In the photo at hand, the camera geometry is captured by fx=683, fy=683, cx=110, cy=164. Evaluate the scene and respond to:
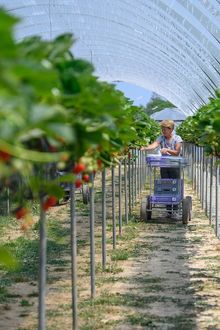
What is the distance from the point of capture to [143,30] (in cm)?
2005

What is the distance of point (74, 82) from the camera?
→ 2771 millimetres

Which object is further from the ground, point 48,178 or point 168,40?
point 168,40

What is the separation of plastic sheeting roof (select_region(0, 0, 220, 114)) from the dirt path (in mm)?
5816

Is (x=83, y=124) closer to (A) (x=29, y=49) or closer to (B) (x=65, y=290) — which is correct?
(A) (x=29, y=49)

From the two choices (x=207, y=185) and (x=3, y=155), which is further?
(x=207, y=185)

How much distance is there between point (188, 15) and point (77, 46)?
5.52 m

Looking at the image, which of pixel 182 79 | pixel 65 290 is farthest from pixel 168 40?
pixel 65 290

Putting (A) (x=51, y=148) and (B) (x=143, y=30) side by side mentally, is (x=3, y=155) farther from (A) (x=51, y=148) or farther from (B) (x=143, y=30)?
(B) (x=143, y=30)

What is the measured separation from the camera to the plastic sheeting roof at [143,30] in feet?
52.9

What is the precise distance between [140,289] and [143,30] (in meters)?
13.2

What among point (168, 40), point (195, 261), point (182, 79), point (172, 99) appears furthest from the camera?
point (172, 99)

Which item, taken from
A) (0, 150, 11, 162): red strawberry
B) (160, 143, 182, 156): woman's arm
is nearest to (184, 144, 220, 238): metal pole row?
(160, 143, 182, 156): woman's arm

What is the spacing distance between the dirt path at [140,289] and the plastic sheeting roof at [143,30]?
582 cm

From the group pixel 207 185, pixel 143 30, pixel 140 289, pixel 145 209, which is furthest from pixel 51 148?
pixel 143 30
